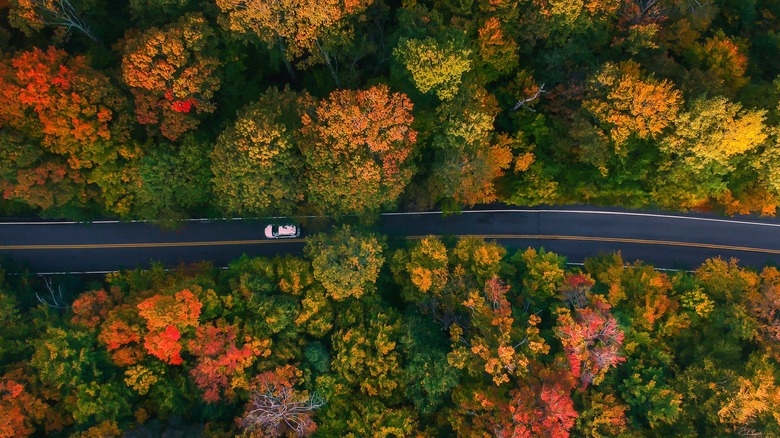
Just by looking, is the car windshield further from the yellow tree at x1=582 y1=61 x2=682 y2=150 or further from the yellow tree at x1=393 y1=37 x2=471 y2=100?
the yellow tree at x1=582 y1=61 x2=682 y2=150

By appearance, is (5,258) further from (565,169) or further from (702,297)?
(702,297)

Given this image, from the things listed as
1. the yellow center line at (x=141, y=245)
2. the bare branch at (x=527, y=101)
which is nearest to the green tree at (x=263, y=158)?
the yellow center line at (x=141, y=245)

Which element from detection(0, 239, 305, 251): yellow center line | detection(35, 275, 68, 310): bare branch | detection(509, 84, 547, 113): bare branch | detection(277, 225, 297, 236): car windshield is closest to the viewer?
detection(509, 84, 547, 113): bare branch

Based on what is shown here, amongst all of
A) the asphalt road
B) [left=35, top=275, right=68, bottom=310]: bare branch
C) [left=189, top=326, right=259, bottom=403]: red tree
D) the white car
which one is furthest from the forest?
the white car

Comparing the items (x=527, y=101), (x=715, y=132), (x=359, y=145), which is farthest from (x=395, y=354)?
(x=715, y=132)

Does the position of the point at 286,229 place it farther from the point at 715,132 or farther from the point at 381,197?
the point at 715,132

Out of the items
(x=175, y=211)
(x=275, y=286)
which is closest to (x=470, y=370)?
(x=275, y=286)
